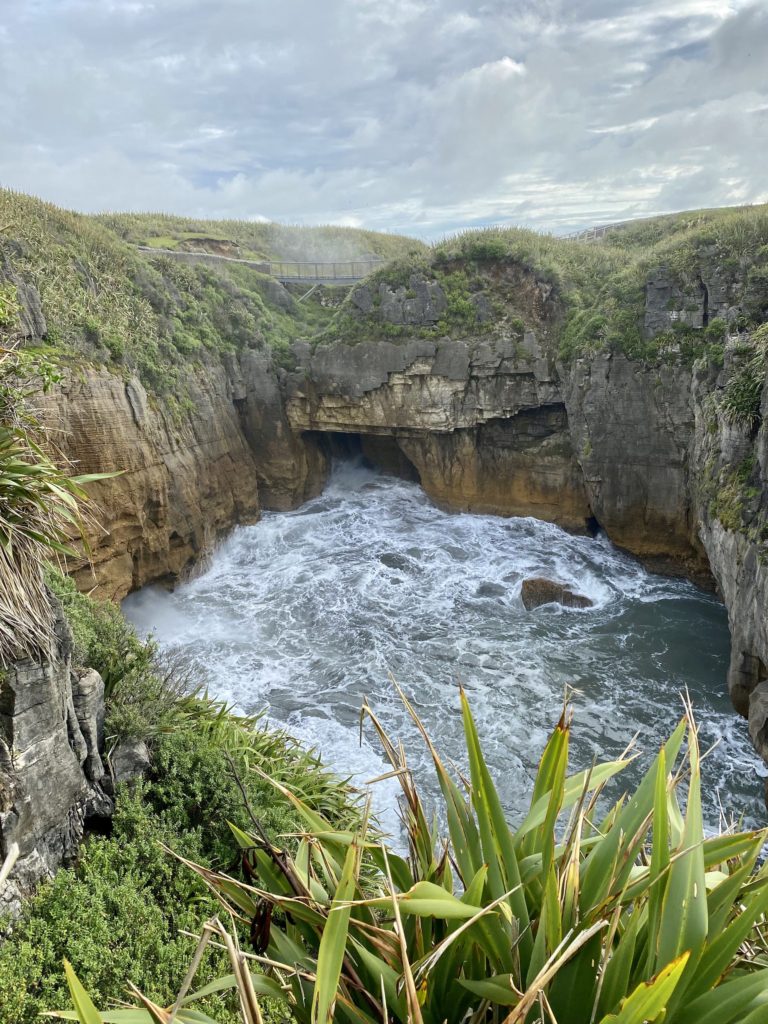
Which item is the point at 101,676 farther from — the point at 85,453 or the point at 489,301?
the point at 489,301

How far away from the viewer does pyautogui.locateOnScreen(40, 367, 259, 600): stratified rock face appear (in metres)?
12.5

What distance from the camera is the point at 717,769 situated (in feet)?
31.2

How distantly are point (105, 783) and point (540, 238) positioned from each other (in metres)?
21.8

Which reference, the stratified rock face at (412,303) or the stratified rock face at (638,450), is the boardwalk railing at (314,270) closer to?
the stratified rock face at (412,303)

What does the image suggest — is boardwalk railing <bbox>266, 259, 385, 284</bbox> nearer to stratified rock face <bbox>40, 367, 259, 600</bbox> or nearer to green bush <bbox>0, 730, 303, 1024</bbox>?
stratified rock face <bbox>40, 367, 259, 600</bbox>

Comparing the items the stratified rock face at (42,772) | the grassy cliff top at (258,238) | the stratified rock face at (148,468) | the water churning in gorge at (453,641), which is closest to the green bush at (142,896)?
the stratified rock face at (42,772)

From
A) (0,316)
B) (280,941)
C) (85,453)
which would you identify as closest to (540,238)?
(85,453)

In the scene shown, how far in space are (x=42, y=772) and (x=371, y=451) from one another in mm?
19142

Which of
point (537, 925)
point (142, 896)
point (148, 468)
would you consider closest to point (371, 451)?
point (148, 468)

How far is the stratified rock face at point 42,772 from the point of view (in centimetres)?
427

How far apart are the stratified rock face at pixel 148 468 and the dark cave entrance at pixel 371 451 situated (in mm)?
4690

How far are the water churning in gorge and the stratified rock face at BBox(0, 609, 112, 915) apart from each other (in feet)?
15.7

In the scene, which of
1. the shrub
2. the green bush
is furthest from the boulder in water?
the shrub

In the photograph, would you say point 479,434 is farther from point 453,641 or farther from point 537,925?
point 537,925
